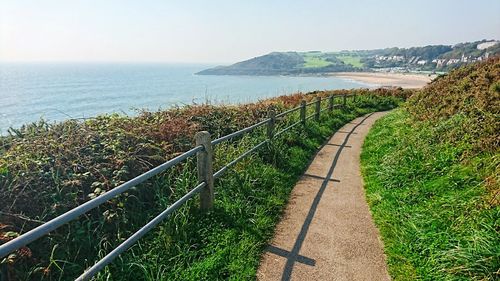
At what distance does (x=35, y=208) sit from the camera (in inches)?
153

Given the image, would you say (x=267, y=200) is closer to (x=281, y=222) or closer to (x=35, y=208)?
(x=281, y=222)

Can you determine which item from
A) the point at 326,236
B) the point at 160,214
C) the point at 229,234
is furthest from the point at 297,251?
the point at 160,214

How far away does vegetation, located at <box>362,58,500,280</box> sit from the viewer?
3.27 meters

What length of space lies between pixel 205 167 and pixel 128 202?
45.9 inches

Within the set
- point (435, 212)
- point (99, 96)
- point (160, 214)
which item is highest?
point (160, 214)

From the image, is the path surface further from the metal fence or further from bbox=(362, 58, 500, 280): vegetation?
the metal fence

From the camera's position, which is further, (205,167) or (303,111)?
(303,111)

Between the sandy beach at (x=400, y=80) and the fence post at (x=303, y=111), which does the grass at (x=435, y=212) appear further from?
the sandy beach at (x=400, y=80)

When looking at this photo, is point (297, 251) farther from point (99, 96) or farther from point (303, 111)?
point (99, 96)

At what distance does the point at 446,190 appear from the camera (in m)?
4.68

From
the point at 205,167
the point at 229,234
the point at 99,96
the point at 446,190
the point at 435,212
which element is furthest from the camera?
the point at 99,96

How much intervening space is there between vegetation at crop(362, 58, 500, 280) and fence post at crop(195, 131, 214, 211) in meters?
2.36

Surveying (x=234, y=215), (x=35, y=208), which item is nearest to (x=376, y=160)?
(x=234, y=215)

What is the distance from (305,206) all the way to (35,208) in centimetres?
375
